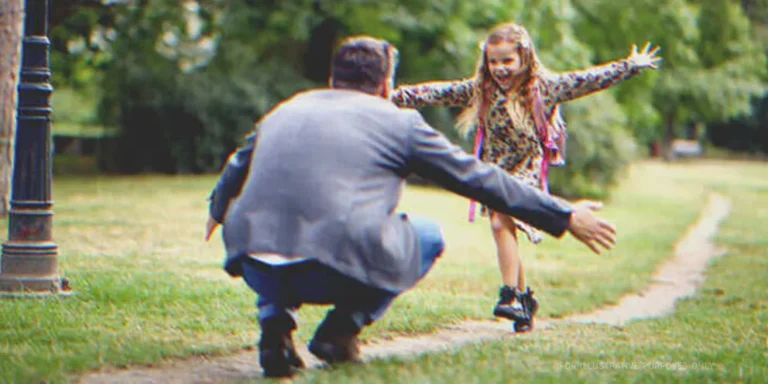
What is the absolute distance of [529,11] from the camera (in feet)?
73.9

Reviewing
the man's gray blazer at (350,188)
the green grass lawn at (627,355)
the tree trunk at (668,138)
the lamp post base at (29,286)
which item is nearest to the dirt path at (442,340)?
the green grass lawn at (627,355)

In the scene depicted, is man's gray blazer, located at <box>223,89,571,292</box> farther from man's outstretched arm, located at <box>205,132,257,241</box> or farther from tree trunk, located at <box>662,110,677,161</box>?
tree trunk, located at <box>662,110,677,161</box>

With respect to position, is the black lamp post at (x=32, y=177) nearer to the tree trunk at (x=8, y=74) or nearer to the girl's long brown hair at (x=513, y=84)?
the girl's long brown hair at (x=513, y=84)

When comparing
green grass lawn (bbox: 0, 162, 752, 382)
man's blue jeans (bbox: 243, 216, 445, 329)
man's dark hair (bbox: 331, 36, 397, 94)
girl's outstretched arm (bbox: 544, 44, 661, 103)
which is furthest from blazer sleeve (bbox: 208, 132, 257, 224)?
girl's outstretched arm (bbox: 544, 44, 661, 103)

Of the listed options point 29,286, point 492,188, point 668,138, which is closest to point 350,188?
point 492,188

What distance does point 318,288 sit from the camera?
429cm

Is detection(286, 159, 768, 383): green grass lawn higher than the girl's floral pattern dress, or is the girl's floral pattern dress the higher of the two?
the girl's floral pattern dress

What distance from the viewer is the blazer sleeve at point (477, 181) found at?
425cm

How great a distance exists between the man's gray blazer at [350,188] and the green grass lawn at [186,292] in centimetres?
57

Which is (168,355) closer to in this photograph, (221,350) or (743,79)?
(221,350)

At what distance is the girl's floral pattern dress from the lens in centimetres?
622

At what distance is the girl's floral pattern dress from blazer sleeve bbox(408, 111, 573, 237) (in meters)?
1.92

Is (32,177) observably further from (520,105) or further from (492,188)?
(492,188)

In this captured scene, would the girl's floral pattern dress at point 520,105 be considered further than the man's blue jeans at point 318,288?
Yes
